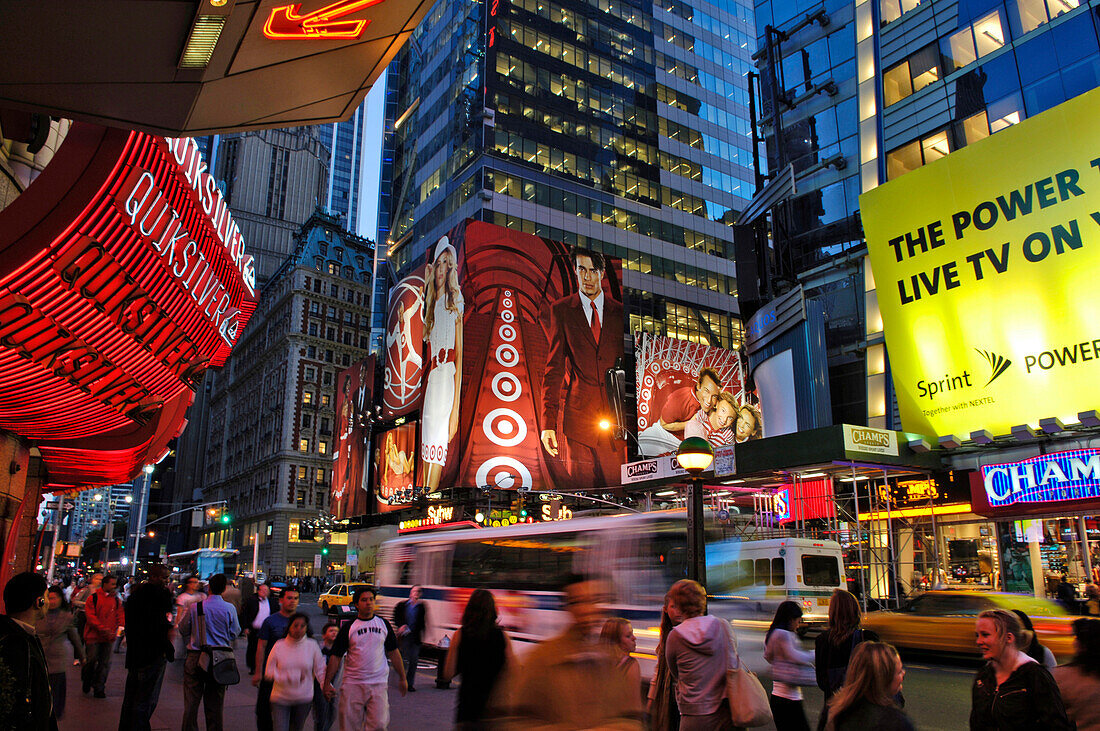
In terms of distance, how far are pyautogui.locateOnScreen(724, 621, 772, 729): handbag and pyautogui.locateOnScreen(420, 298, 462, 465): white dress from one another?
43.2m

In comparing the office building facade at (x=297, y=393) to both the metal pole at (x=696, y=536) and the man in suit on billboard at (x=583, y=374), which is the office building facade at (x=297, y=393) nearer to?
the man in suit on billboard at (x=583, y=374)

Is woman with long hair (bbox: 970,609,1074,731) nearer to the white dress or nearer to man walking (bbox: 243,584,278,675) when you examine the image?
man walking (bbox: 243,584,278,675)

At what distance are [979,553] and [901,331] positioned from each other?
27.1 feet

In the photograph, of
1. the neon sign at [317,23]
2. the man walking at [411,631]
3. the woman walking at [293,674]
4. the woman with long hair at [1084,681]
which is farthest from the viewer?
the man walking at [411,631]

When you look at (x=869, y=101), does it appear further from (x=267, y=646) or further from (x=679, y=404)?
(x=267, y=646)

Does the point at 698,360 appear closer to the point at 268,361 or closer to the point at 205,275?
the point at 205,275

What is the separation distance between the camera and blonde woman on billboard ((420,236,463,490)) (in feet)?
160

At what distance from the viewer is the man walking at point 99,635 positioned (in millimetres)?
13266

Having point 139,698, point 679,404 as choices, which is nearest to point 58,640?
point 139,698

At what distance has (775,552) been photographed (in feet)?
82.2

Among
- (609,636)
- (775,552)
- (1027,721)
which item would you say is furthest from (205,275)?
(775,552)

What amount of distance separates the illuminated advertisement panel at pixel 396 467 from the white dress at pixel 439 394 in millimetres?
2673

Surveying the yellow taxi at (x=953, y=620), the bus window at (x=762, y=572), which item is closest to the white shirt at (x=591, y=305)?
the bus window at (x=762, y=572)

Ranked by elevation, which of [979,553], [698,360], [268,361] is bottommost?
[979,553]
